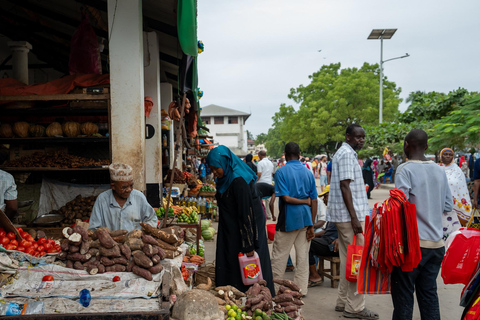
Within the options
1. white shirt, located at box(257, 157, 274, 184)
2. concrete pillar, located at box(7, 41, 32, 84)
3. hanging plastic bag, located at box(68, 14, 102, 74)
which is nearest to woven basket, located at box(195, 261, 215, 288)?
hanging plastic bag, located at box(68, 14, 102, 74)

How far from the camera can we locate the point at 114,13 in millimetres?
5805

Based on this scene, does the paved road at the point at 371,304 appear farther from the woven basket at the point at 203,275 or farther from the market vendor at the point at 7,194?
the market vendor at the point at 7,194

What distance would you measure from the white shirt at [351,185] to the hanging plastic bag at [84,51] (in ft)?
13.6

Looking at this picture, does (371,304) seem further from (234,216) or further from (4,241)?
(4,241)

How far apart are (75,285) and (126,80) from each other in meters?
3.19

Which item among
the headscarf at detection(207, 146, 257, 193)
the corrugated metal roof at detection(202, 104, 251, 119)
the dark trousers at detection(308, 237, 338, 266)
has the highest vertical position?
the corrugated metal roof at detection(202, 104, 251, 119)

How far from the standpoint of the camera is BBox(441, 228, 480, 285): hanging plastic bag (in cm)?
350

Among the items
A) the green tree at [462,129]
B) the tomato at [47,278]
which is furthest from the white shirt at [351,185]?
the green tree at [462,129]

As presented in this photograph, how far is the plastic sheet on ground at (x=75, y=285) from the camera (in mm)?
3345

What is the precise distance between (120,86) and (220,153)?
2257 mm

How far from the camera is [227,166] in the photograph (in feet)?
14.6

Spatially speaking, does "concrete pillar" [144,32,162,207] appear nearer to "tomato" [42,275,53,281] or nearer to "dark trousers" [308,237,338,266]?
"dark trousers" [308,237,338,266]

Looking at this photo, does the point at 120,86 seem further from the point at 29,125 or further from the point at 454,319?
the point at 454,319

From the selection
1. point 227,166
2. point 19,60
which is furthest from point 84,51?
point 227,166
